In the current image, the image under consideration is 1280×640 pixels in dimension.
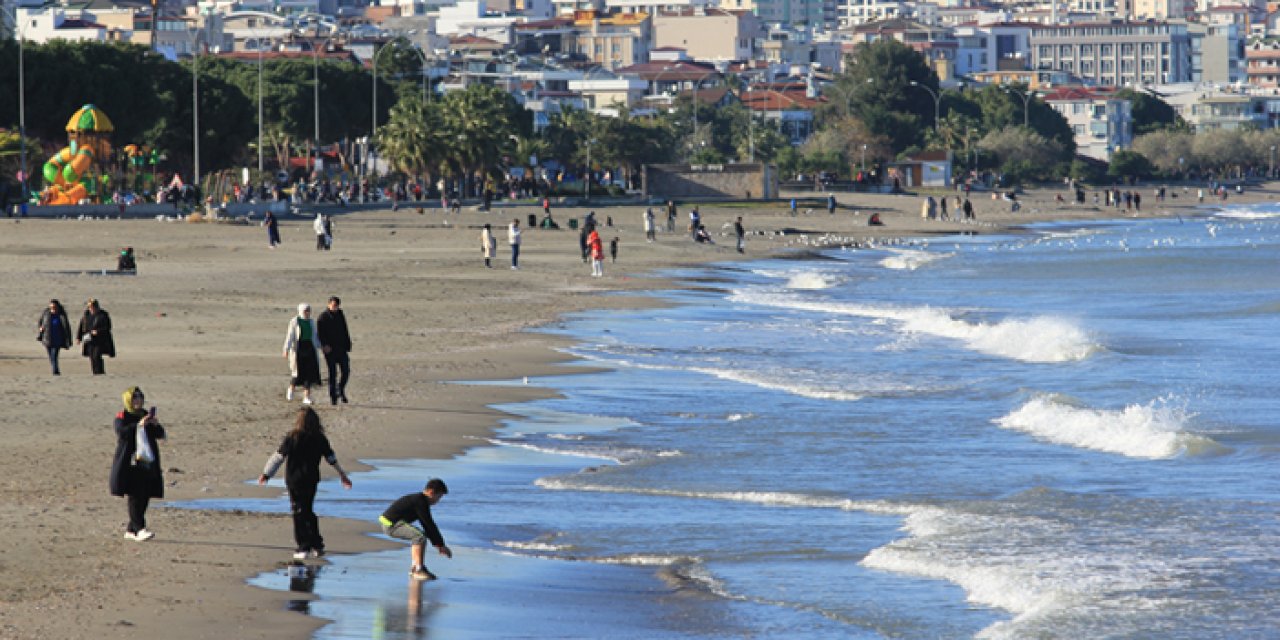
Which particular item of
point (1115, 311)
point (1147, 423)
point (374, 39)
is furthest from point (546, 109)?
point (1147, 423)

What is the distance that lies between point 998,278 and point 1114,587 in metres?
43.7

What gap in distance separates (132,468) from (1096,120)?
17736 cm

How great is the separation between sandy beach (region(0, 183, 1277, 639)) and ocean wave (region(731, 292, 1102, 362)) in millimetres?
4349

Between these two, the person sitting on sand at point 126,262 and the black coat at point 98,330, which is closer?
the black coat at point 98,330

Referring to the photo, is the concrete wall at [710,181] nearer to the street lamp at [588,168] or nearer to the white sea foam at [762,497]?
the street lamp at [588,168]

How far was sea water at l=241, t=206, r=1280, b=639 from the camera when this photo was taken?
43.3 feet

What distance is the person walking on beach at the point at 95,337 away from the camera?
22.3 metres

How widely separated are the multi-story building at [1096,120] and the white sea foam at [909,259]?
115m

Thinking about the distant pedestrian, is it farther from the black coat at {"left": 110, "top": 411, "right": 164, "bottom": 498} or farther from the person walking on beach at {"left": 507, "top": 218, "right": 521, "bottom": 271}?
the black coat at {"left": 110, "top": 411, "right": 164, "bottom": 498}

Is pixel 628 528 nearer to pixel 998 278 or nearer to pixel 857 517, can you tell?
pixel 857 517

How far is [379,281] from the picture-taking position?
42375 millimetres

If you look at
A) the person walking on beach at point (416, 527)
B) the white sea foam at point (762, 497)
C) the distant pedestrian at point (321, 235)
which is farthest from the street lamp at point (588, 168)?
the person walking on beach at point (416, 527)

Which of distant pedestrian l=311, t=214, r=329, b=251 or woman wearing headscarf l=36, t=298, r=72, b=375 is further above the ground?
distant pedestrian l=311, t=214, r=329, b=251

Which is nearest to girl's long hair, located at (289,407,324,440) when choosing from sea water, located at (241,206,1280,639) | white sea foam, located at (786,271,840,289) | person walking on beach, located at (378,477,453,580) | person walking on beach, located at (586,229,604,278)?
person walking on beach, located at (378,477,453,580)
